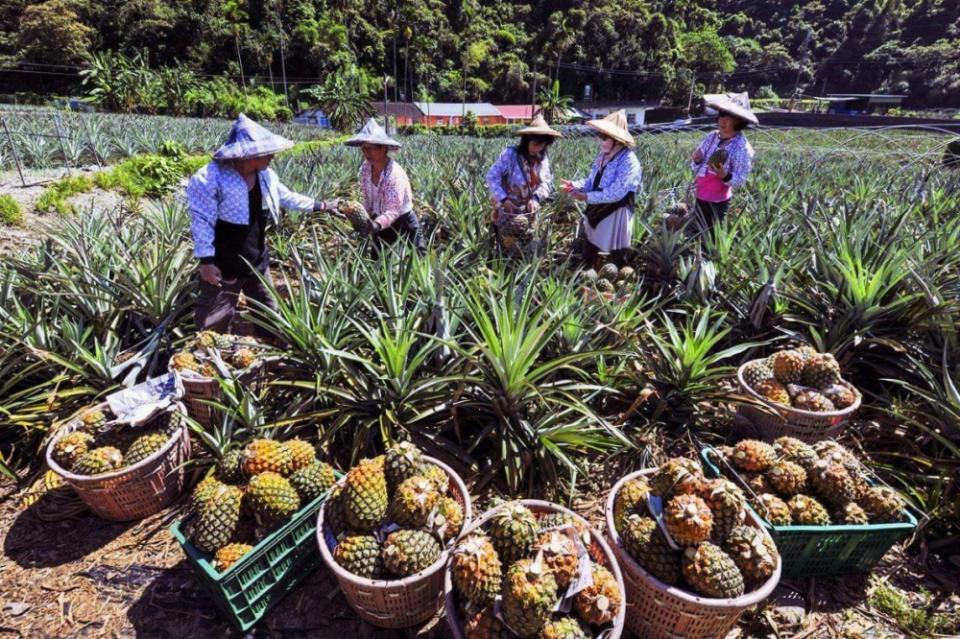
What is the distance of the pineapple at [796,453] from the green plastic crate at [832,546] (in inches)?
9.1

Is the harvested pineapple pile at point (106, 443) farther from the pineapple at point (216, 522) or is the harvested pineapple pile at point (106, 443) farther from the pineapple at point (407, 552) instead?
the pineapple at point (407, 552)

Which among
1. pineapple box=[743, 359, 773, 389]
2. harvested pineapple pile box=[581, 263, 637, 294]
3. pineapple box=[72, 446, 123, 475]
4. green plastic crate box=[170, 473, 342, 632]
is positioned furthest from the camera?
harvested pineapple pile box=[581, 263, 637, 294]

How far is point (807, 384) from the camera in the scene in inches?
90.2

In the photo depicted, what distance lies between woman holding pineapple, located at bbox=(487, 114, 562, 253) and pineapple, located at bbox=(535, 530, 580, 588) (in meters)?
2.68

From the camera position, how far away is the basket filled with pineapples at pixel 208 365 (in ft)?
7.70

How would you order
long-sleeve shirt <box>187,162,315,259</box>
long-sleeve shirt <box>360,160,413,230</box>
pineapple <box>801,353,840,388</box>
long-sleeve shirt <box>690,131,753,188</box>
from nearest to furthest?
pineapple <box>801,353,840,388</box>
long-sleeve shirt <box>187,162,315,259</box>
long-sleeve shirt <box>360,160,413,230</box>
long-sleeve shirt <box>690,131,753,188</box>

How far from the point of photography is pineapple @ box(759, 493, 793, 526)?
1.70m

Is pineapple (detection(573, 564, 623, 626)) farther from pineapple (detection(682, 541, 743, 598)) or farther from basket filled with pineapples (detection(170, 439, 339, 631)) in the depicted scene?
basket filled with pineapples (detection(170, 439, 339, 631))

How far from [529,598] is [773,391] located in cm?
164

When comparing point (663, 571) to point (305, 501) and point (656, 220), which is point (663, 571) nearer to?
point (305, 501)

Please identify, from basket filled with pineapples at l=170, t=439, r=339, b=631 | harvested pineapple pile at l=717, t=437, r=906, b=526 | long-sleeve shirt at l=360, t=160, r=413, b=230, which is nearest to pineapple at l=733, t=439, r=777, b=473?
harvested pineapple pile at l=717, t=437, r=906, b=526

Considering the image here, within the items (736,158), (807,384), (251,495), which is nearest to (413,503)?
(251,495)

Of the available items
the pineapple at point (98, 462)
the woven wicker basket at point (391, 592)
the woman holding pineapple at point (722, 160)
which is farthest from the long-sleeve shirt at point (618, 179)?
the pineapple at point (98, 462)

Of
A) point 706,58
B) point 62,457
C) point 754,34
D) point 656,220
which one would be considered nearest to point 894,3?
point 754,34
